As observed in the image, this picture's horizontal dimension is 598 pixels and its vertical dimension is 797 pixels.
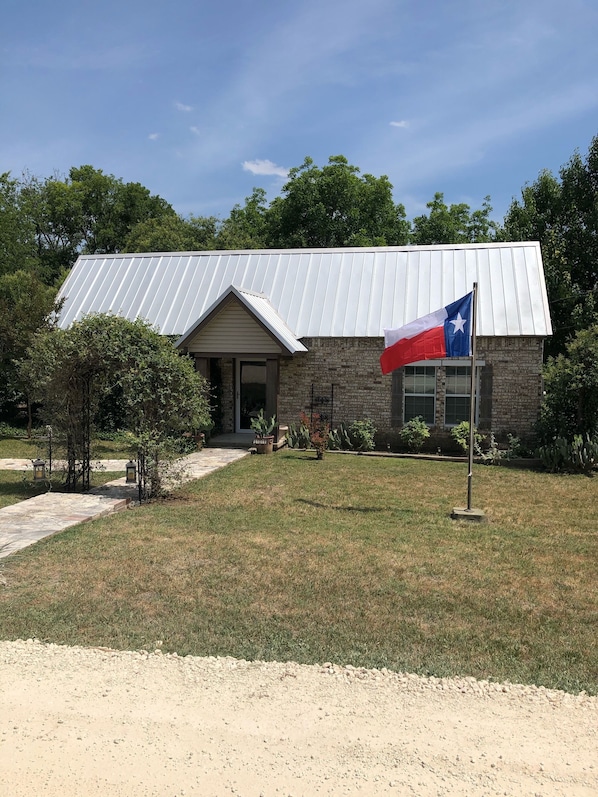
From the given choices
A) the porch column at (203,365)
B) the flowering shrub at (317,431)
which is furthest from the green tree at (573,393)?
the porch column at (203,365)

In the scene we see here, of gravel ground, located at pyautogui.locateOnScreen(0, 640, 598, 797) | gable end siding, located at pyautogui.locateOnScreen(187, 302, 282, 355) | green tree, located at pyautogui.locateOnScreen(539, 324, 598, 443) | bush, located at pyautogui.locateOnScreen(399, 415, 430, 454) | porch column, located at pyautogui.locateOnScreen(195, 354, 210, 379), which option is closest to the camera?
gravel ground, located at pyautogui.locateOnScreen(0, 640, 598, 797)

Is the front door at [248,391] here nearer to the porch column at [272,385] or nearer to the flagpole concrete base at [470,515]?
the porch column at [272,385]

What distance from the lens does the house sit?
659 inches

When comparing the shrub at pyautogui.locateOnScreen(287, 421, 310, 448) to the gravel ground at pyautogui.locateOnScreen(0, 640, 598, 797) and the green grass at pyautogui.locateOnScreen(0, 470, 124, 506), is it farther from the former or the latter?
the gravel ground at pyautogui.locateOnScreen(0, 640, 598, 797)

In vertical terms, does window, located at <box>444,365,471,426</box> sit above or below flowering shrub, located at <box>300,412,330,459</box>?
above

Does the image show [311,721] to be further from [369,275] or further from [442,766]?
[369,275]

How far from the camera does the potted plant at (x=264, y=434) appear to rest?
54.3ft

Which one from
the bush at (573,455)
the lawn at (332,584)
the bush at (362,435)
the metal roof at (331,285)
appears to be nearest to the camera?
the lawn at (332,584)

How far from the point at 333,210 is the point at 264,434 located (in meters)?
22.5

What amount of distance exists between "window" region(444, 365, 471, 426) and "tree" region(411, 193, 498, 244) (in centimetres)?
1861

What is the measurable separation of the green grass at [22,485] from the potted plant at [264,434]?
13.3 ft

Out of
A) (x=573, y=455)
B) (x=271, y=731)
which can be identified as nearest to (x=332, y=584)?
(x=271, y=731)

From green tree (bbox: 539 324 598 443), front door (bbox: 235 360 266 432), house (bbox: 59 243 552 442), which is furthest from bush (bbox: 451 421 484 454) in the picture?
front door (bbox: 235 360 266 432)

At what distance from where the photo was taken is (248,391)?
19344 mm
